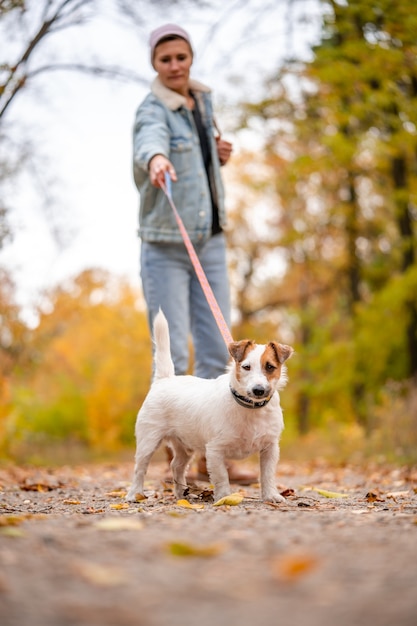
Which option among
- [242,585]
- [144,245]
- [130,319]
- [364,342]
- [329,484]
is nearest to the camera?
[242,585]

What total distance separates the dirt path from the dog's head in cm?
75

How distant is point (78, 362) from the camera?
26.0 meters

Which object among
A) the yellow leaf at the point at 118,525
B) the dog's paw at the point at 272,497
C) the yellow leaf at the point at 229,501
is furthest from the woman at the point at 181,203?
the yellow leaf at the point at 118,525

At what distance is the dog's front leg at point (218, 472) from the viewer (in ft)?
14.0

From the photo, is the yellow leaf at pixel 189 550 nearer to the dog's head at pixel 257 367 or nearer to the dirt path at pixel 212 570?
the dirt path at pixel 212 570

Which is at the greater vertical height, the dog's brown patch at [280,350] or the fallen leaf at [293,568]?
the dog's brown patch at [280,350]

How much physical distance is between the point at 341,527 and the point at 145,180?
319 centimetres

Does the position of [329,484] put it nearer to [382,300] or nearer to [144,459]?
[144,459]

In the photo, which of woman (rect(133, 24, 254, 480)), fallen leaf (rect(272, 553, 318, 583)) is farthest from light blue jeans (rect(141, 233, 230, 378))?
fallen leaf (rect(272, 553, 318, 583))

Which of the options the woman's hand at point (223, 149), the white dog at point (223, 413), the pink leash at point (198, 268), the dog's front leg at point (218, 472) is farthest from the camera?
the woman's hand at point (223, 149)

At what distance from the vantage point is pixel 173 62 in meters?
5.39

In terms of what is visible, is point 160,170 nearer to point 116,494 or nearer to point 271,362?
point 271,362

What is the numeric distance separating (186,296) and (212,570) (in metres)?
3.31

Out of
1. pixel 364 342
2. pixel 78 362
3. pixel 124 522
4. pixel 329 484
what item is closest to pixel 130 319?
pixel 78 362
